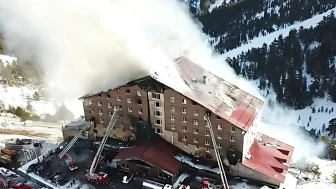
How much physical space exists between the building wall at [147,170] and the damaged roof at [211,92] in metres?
7.97

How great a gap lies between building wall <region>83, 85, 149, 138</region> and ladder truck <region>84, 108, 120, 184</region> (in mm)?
753

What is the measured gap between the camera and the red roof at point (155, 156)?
36.9 metres

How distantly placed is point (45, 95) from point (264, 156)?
55681 millimetres

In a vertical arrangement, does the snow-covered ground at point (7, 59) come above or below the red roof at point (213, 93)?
above

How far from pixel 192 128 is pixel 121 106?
27.2 ft

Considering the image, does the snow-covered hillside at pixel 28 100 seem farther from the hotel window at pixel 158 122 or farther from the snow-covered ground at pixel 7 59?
the hotel window at pixel 158 122

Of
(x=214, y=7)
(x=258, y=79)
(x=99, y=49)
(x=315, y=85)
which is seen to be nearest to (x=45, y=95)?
(x=99, y=49)

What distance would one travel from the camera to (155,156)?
37.6 metres

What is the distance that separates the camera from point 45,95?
80.7 metres

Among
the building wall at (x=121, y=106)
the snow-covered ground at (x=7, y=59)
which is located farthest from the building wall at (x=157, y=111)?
the snow-covered ground at (x=7, y=59)

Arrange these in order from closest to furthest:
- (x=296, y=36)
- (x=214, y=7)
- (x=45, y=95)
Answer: (x=45, y=95)
(x=296, y=36)
(x=214, y=7)

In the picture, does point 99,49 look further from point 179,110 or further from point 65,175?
Result: point 65,175

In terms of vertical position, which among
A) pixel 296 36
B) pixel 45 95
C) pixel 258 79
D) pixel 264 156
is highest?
pixel 296 36

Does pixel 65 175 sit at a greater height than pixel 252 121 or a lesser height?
lesser
